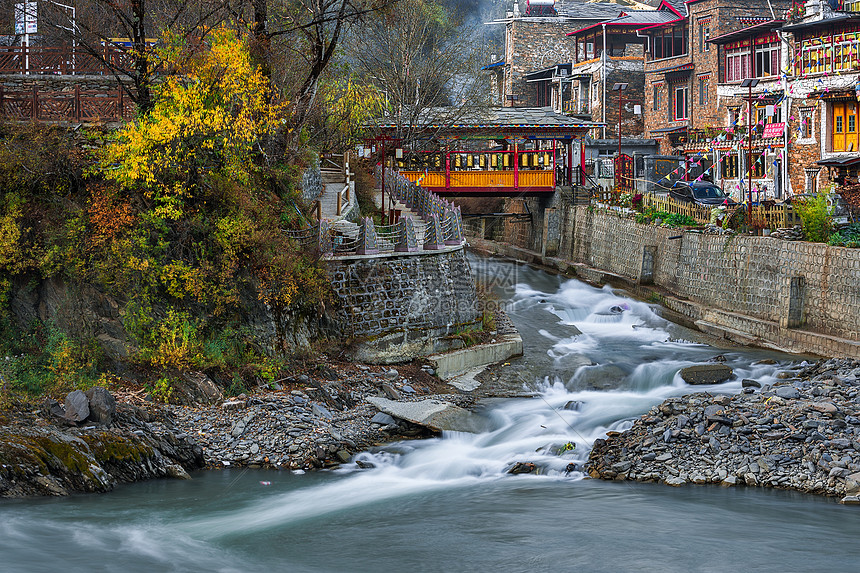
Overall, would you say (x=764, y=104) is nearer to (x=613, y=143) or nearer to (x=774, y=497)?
(x=613, y=143)

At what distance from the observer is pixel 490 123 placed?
145 ft

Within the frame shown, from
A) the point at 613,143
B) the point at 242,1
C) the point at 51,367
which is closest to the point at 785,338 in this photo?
the point at 242,1

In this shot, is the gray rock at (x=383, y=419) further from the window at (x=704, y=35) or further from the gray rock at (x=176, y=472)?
the window at (x=704, y=35)

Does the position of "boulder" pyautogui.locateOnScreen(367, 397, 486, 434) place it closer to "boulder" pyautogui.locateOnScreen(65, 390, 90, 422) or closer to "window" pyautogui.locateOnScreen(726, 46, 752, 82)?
"boulder" pyautogui.locateOnScreen(65, 390, 90, 422)

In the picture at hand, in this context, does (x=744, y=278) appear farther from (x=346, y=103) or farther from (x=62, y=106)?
(x=62, y=106)

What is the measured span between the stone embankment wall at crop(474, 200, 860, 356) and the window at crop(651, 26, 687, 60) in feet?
72.8

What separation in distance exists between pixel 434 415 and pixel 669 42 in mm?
46480

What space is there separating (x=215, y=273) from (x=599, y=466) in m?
8.87

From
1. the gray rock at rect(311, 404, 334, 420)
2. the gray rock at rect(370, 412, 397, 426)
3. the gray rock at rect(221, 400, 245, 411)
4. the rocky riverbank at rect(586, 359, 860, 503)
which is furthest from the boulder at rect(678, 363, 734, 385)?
the gray rock at rect(221, 400, 245, 411)

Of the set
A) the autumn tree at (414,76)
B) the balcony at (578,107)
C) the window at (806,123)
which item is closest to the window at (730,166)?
the window at (806,123)

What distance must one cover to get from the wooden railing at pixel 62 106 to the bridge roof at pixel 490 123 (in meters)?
20.0

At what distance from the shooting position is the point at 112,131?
74.5 feet

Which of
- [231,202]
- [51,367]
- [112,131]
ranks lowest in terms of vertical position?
[51,367]

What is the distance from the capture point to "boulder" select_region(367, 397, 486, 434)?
67.0 feet
